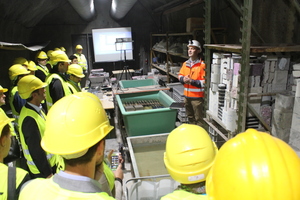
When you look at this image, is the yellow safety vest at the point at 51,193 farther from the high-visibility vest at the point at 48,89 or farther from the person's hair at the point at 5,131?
the high-visibility vest at the point at 48,89

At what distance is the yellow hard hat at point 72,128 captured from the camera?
3.02 ft

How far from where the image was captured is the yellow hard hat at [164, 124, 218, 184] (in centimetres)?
113

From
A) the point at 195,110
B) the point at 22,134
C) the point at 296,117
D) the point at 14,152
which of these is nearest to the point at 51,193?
the point at 22,134

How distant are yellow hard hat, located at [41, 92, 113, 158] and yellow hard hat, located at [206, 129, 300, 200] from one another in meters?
0.52

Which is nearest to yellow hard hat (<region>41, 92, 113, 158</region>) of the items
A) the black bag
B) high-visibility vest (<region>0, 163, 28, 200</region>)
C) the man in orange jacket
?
high-visibility vest (<region>0, 163, 28, 200</region>)

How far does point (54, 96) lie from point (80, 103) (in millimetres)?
2085

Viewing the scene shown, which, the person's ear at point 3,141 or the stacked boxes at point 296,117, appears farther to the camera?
the stacked boxes at point 296,117

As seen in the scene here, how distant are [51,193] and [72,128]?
0.83 feet

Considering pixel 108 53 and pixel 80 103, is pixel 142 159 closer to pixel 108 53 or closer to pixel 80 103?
pixel 80 103

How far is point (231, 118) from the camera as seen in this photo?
2.23 meters

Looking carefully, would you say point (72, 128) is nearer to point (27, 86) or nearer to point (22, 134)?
point (22, 134)

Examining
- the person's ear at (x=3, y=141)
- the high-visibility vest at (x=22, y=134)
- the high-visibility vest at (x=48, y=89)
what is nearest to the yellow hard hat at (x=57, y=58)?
the high-visibility vest at (x=48, y=89)

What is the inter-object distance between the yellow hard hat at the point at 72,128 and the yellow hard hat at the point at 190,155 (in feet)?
→ 1.34

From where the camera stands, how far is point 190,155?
114 cm
